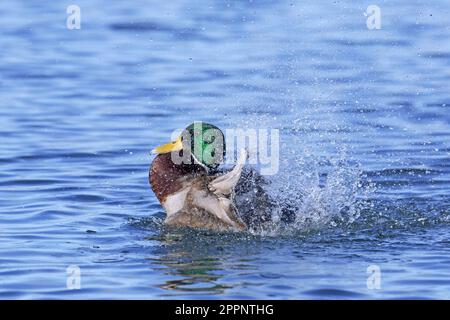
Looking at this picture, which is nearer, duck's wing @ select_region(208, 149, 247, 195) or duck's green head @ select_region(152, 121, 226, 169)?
duck's wing @ select_region(208, 149, 247, 195)

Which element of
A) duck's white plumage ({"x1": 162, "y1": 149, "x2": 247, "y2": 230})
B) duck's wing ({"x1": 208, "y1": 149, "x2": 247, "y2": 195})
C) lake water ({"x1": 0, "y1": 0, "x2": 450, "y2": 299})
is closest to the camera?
lake water ({"x1": 0, "y1": 0, "x2": 450, "y2": 299})

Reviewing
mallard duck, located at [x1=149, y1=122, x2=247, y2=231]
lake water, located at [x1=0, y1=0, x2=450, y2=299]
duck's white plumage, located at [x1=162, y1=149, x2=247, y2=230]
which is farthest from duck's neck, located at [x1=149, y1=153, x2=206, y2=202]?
lake water, located at [x1=0, y1=0, x2=450, y2=299]

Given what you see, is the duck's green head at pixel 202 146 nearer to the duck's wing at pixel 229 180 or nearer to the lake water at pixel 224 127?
the duck's wing at pixel 229 180

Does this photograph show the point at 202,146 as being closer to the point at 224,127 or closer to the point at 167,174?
the point at 167,174

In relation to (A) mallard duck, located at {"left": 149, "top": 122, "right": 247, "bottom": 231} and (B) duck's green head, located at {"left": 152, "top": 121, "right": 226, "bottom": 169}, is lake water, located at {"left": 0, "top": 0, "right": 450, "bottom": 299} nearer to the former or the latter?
(A) mallard duck, located at {"left": 149, "top": 122, "right": 247, "bottom": 231}

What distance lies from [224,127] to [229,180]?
3.91 m

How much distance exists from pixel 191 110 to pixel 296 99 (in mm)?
1243

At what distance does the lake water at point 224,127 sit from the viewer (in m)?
7.85

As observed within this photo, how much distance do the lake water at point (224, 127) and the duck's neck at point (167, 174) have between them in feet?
1.04

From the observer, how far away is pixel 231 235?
8.55 meters

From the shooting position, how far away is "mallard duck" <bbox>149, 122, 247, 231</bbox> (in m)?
8.60

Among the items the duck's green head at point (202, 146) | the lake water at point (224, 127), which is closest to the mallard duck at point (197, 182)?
the duck's green head at point (202, 146)

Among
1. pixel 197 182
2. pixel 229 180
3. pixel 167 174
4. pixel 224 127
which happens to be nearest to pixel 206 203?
pixel 197 182
